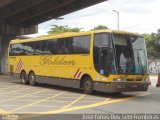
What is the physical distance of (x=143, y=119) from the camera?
488 inches

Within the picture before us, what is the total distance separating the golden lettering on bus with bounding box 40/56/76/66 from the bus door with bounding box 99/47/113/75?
8.36 ft

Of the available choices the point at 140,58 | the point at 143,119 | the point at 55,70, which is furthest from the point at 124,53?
the point at 143,119

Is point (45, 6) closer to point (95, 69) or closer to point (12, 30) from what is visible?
point (12, 30)

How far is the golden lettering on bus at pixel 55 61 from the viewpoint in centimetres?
2228

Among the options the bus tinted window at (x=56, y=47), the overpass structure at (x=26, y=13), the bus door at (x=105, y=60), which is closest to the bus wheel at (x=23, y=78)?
the bus tinted window at (x=56, y=47)

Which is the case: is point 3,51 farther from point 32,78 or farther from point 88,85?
point 88,85

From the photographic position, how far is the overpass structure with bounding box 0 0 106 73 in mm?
36688

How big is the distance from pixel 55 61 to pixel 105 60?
513cm

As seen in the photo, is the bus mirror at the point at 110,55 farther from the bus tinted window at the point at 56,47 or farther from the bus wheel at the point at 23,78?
the bus wheel at the point at 23,78

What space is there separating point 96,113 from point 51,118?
1801mm

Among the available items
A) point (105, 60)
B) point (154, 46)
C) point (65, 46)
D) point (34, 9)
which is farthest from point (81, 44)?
point (154, 46)

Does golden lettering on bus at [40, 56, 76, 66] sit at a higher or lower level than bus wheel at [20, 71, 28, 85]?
higher

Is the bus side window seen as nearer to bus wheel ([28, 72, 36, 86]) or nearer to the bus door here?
bus wheel ([28, 72, 36, 86])

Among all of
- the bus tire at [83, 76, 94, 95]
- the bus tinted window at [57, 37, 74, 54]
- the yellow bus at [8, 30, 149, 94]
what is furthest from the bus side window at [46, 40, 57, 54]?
the bus tire at [83, 76, 94, 95]
